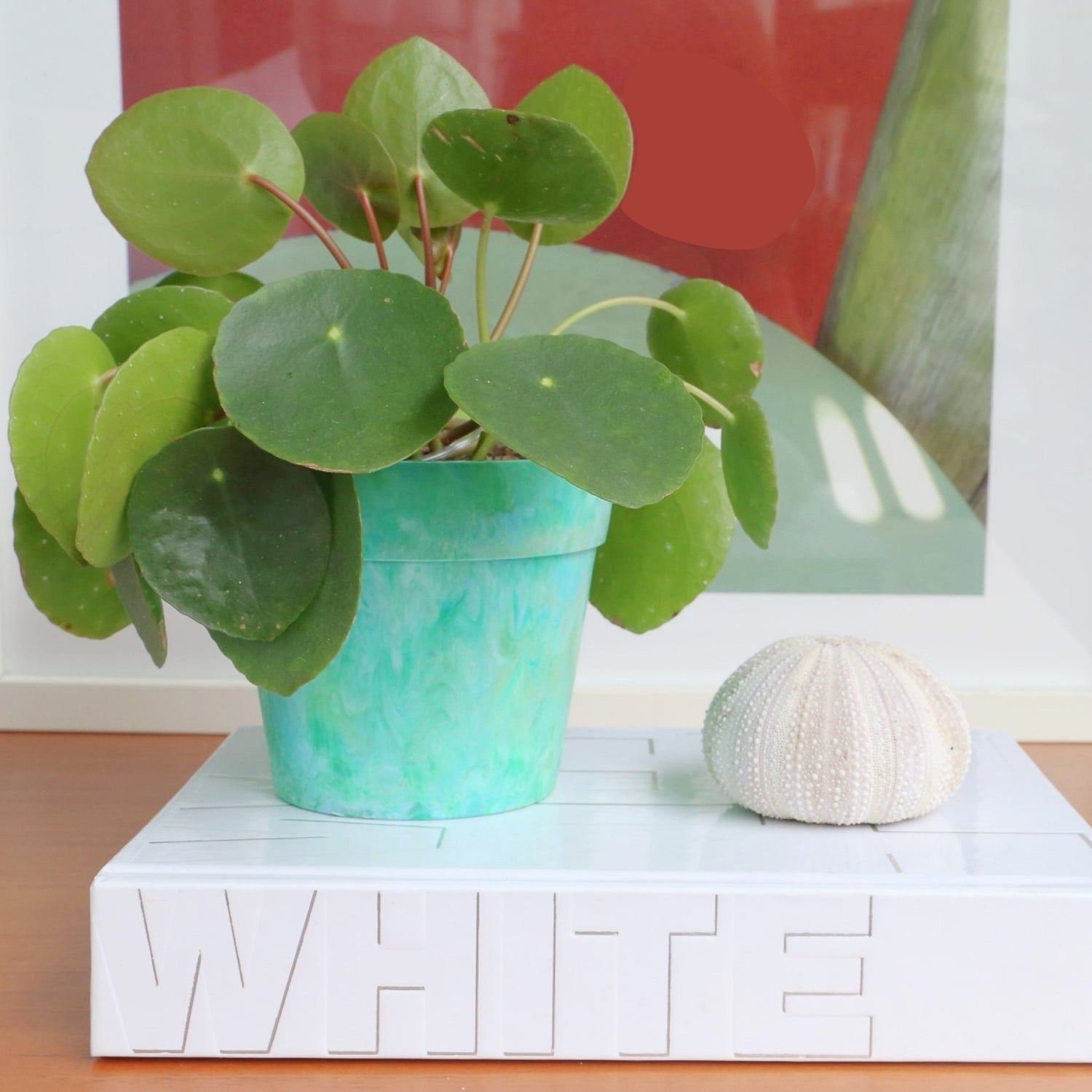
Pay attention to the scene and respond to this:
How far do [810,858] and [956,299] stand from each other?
632 mm

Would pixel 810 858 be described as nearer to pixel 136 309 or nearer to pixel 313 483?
pixel 313 483

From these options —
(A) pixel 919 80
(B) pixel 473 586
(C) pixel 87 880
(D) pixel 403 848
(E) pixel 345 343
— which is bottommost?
(C) pixel 87 880

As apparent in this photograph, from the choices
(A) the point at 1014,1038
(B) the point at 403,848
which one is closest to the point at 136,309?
(B) the point at 403,848

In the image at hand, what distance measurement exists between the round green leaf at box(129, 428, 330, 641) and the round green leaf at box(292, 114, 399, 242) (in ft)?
0.55

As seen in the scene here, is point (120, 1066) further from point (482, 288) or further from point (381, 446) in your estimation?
point (482, 288)

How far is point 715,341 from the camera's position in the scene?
2.11ft

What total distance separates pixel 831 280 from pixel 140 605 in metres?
0.67

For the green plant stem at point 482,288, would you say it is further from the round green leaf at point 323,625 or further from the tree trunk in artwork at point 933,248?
the tree trunk in artwork at point 933,248

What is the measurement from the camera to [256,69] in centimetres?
102

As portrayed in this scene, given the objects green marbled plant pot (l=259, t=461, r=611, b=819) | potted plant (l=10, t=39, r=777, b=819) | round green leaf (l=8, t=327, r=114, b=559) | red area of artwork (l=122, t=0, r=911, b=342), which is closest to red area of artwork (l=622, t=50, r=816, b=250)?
red area of artwork (l=122, t=0, r=911, b=342)

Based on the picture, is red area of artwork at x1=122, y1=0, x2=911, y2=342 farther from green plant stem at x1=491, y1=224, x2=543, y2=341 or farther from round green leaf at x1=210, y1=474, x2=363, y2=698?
round green leaf at x1=210, y1=474, x2=363, y2=698

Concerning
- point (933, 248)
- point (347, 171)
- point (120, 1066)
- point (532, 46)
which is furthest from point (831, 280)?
point (120, 1066)

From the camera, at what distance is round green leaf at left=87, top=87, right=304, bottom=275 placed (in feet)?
1.80

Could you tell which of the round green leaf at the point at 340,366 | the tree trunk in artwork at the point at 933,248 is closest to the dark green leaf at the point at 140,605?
the round green leaf at the point at 340,366
